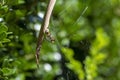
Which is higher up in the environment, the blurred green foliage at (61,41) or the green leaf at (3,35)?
the green leaf at (3,35)

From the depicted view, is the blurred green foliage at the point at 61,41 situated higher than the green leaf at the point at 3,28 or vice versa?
the green leaf at the point at 3,28

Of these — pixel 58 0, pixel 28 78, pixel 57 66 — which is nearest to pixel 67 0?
pixel 58 0

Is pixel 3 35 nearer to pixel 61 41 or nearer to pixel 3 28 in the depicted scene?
pixel 3 28

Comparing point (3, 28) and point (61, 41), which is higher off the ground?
point (3, 28)

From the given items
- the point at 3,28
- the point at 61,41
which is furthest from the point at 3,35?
the point at 61,41

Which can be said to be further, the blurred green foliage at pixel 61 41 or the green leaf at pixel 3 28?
the blurred green foliage at pixel 61 41

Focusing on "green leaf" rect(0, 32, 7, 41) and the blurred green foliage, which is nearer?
"green leaf" rect(0, 32, 7, 41)

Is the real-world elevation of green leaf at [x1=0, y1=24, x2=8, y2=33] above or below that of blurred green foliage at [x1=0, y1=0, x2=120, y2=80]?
above

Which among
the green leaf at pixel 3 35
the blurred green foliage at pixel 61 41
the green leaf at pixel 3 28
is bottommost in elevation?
the blurred green foliage at pixel 61 41

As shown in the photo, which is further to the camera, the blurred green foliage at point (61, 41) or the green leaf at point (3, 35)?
the blurred green foliage at point (61, 41)
